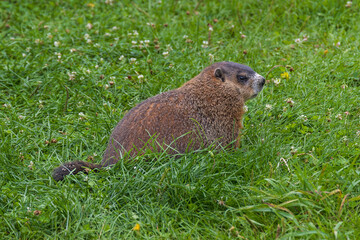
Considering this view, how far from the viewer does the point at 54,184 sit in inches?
169

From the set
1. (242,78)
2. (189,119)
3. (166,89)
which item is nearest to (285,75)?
(242,78)

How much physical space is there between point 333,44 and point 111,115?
3.20 metres

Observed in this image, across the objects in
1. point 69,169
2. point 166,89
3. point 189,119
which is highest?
point 189,119

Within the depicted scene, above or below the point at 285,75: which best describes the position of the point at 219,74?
above

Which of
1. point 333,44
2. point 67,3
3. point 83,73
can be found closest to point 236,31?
point 333,44

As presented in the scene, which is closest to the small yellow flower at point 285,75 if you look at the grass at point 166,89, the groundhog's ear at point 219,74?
the grass at point 166,89

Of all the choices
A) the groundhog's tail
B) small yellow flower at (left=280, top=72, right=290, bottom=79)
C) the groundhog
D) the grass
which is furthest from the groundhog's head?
the groundhog's tail

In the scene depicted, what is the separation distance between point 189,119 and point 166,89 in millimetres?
1355

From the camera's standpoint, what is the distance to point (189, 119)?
4.64 metres

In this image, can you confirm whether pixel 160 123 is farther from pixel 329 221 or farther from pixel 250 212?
pixel 329 221

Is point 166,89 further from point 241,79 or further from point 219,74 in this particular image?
point 241,79

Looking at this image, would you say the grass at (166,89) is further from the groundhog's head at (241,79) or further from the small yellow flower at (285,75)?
the groundhog's head at (241,79)

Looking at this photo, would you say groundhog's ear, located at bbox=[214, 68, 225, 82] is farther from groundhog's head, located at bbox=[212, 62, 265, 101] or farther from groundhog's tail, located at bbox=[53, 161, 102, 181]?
groundhog's tail, located at bbox=[53, 161, 102, 181]

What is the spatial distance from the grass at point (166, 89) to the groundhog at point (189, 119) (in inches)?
6.6
